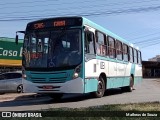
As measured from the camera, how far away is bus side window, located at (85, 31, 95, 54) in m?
16.0

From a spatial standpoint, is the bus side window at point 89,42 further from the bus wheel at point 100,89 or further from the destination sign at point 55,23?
the bus wheel at point 100,89

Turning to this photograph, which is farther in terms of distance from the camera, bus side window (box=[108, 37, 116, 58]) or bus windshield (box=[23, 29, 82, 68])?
bus side window (box=[108, 37, 116, 58])

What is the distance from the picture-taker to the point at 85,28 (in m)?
16.0

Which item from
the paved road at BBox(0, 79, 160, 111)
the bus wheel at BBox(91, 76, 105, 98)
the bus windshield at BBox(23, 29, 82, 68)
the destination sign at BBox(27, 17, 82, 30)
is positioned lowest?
the paved road at BBox(0, 79, 160, 111)

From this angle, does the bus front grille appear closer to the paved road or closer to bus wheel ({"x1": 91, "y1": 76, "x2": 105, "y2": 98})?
the paved road

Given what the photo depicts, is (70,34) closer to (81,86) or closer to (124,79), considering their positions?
(81,86)

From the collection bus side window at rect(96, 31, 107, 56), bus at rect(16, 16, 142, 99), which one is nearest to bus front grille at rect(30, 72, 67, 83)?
bus at rect(16, 16, 142, 99)

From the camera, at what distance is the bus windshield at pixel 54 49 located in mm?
15562

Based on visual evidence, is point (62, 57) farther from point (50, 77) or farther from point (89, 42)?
point (89, 42)

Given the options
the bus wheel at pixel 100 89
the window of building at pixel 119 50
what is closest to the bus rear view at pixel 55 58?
the bus wheel at pixel 100 89

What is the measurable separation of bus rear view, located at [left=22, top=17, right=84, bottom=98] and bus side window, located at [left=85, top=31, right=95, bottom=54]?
1.47 ft

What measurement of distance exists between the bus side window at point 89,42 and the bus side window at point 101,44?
69 cm

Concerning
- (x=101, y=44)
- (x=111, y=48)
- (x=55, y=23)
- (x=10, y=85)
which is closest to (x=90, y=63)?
(x=101, y=44)

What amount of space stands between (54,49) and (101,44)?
3081mm
